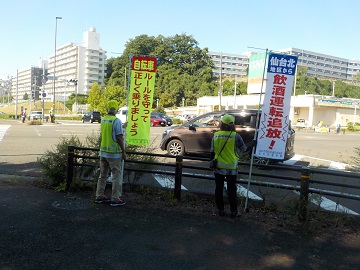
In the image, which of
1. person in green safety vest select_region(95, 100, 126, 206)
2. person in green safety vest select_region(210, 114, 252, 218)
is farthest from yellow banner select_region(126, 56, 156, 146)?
person in green safety vest select_region(210, 114, 252, 218)

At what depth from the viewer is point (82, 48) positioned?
10475 cm

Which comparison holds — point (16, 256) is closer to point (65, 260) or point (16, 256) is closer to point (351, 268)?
point (65, 260)

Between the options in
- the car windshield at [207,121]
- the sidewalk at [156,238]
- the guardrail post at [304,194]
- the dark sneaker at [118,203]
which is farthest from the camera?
the car windshield at [207,121]

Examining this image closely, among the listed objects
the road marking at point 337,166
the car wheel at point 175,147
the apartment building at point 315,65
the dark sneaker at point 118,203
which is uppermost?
the apartment building at point 315,65

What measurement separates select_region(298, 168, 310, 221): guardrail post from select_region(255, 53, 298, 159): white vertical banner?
1.46 ft

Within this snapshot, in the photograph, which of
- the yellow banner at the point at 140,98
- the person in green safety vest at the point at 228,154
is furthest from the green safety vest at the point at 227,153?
the yellow banner at the point at 140,98

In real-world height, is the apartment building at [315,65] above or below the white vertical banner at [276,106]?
above

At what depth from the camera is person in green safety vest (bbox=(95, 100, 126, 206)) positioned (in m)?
5.28

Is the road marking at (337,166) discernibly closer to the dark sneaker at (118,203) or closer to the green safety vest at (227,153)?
the green safety vest at (227,153)

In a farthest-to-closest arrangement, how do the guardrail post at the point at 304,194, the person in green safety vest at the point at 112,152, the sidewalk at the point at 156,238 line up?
1. the person in green safety vest at the point at 112,152
2. the guardrail post at the point at 304,194
3. the sidewalk at the point at 156,238

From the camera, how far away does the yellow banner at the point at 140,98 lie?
5.71 metres

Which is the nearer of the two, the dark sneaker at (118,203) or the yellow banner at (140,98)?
the dark sneaker at (118,203)

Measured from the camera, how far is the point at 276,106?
16.8ft

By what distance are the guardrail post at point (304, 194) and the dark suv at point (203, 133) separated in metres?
4.99
